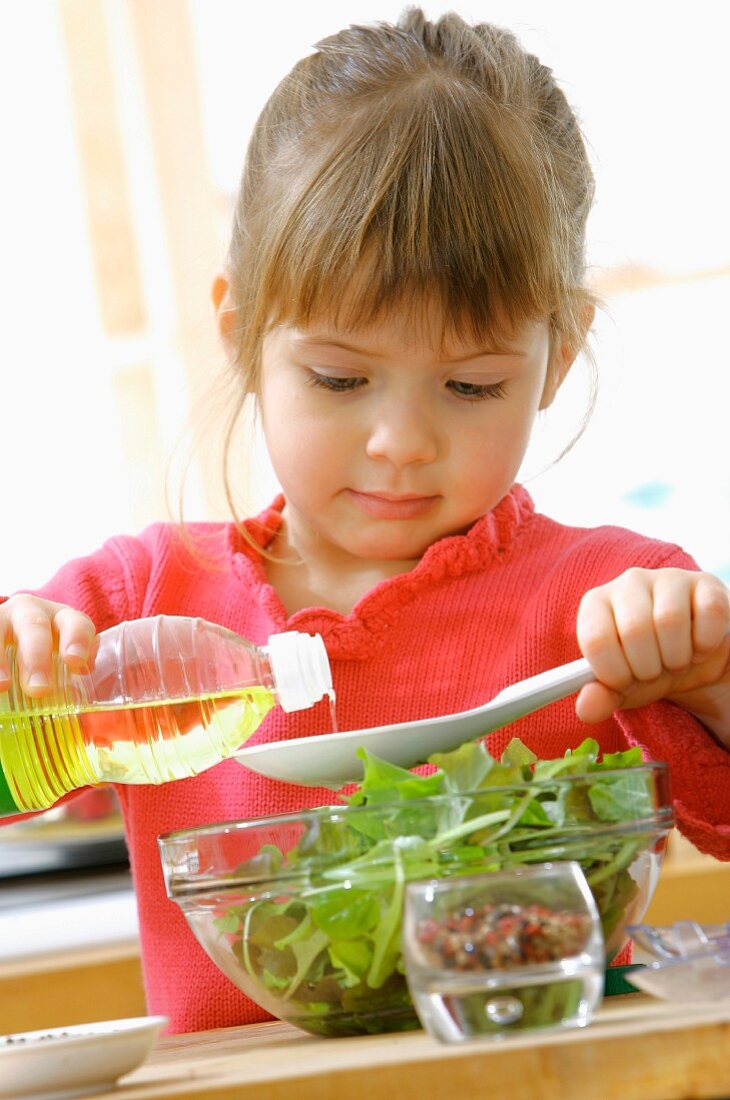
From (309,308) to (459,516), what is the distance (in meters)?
0.20

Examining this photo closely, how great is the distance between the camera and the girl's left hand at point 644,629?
827 mm

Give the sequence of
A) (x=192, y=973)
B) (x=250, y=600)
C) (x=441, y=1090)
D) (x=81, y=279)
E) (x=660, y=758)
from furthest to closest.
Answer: (x=81, y=279) → (x=250, y=600) → (x=192, y=973) → (x=660, y=758) → (x=441, y=1090)

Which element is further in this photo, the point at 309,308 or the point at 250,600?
the point at 250,600

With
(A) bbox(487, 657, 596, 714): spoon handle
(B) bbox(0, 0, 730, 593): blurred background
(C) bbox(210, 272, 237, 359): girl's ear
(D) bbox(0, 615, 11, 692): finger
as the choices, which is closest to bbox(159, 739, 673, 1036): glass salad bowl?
(A) bbox(487, 657, 596, 714): spoon handle

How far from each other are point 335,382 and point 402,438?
0.08 metres

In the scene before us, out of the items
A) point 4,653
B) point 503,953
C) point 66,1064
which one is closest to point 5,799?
point 4,653

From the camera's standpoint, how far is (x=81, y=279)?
8.16ft

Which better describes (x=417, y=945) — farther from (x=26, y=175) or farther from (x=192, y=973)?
(x=26, y=175)

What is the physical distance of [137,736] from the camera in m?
0.93

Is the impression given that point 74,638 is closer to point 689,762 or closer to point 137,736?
point 137,736

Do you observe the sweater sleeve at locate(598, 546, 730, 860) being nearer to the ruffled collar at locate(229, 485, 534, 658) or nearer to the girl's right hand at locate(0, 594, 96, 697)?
the ruffled collar at locate(229, 485, 534, 658)

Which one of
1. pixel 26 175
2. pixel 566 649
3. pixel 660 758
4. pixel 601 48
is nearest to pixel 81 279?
pixel 26 175

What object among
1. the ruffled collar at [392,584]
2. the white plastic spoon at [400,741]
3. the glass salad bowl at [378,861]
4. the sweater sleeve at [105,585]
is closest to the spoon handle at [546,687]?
the white plastic spoon at [400,741]

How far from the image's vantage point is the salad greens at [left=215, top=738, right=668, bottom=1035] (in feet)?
2.01
